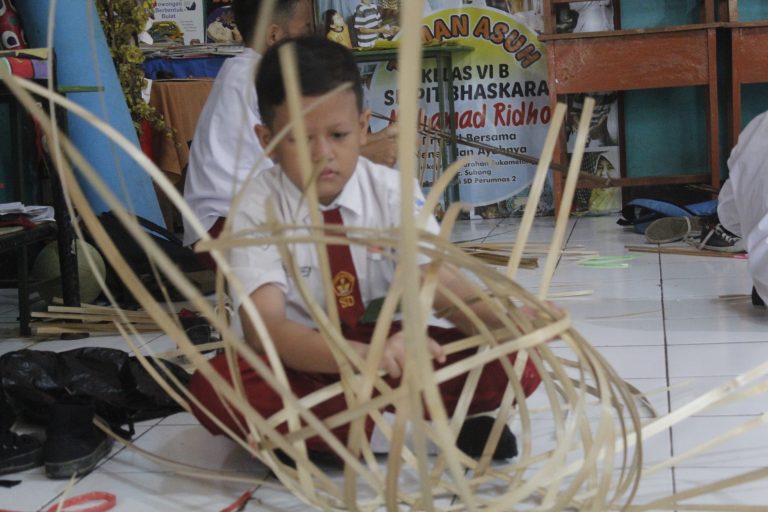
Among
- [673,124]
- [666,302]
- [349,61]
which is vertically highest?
[349,61]

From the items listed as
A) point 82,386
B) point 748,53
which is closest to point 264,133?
point 82,386

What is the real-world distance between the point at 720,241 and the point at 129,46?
2.20 metres

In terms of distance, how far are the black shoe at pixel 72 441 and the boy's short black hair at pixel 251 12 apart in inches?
39.2

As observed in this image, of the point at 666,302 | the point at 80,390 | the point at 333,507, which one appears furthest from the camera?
the point at 666,302

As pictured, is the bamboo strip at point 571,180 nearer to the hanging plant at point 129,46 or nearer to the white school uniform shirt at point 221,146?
the white school uniform shirt at point 221,146

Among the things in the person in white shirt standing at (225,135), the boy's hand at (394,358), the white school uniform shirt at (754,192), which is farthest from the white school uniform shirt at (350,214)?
the white school uniform shirt at (754,192)

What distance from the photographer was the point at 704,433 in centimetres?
159

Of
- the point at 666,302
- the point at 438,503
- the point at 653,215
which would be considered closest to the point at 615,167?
the point at 653,215

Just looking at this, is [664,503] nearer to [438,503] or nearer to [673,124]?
[438,503]

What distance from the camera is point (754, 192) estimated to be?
7.95 feet

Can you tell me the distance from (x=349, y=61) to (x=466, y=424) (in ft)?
1.83

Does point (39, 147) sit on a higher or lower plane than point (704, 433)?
higher

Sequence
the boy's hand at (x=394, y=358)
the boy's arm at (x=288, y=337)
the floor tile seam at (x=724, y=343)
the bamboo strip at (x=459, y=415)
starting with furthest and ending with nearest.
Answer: the floor tile seam at (x=724, y=343) < the boy's arm at (x=288, y=337) < the boy's hand at (x=394, y=358) < the bamboo strip at (x=459, y=415)

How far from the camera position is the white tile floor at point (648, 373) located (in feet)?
4.78
